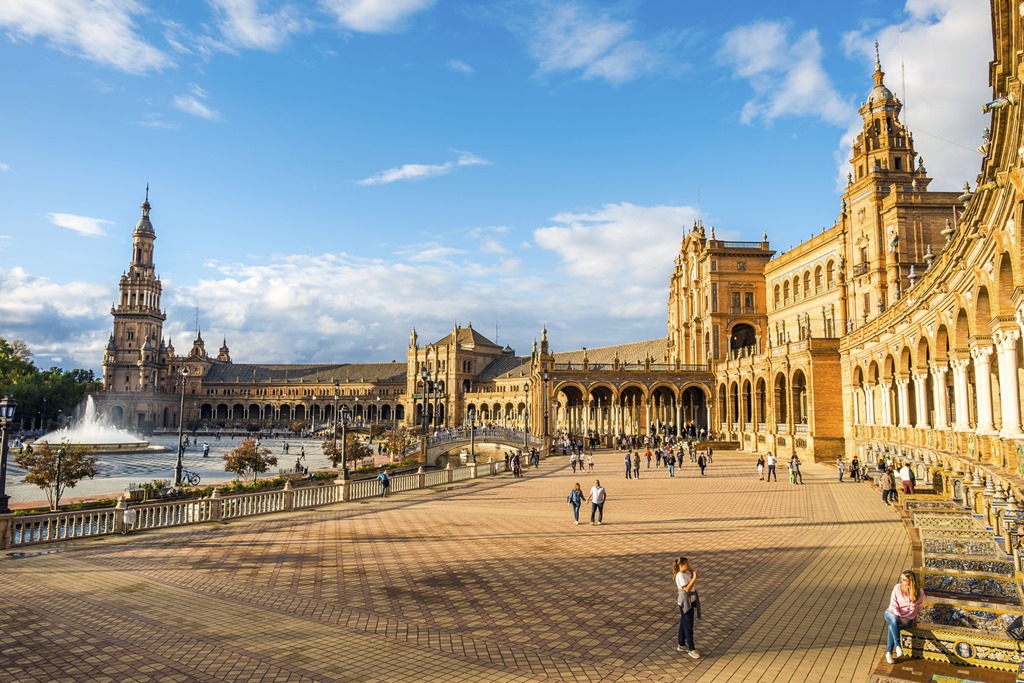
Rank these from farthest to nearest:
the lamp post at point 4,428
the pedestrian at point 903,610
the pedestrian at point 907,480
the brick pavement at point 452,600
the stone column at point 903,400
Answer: the stone column at point 903,400 → the pedestrian at point 907,480 → the lamp post at point 4,428 → the brick pavement at point 452,600 → the pedestrian at point 903,610

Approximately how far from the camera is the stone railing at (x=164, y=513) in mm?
17094

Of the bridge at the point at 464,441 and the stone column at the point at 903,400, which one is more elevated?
the stone column at the point at 903,400

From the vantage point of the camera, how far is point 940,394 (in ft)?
84.3

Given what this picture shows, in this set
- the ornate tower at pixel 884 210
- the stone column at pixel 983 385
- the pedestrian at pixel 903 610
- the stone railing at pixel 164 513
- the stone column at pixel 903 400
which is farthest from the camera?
the ornate tower at pixel 884 210

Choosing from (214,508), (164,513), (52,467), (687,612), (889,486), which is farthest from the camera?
(52,467)

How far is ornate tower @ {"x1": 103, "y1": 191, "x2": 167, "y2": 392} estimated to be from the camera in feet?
500

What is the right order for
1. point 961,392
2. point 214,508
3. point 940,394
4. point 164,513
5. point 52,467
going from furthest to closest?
point 52,467 < point 940,394 < point 961,392 < point 214,508 < point 164,513

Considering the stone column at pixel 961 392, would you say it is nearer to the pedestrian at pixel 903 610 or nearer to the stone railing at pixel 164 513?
the pedestrian at pixel 903 610

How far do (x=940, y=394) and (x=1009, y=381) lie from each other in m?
9.55

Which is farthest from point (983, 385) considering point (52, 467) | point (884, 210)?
point (52, 467)

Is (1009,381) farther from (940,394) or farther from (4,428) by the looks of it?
(4,428)

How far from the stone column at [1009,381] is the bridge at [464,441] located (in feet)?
123

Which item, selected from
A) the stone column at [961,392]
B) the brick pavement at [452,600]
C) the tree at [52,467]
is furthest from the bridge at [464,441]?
the stone column at [961,392]

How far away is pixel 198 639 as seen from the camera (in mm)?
9891
